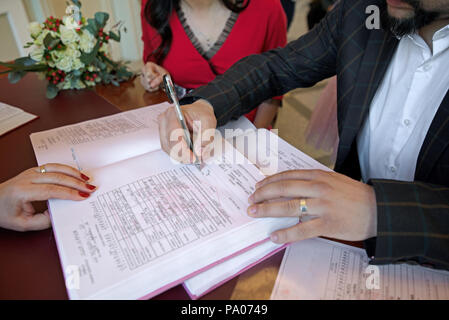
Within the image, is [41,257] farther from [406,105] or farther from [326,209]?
[406,105]

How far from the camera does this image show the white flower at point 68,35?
3.41 ft

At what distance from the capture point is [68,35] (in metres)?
1.04

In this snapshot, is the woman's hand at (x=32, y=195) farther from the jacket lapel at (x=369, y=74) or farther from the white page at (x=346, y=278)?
the jacket lapel at (x=369, y=74)

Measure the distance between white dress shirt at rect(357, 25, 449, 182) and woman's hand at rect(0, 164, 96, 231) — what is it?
76cm

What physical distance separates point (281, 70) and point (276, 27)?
1.74ft

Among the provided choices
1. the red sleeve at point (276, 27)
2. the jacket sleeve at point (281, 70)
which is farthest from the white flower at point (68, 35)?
the red sleeve at point (276, 27)

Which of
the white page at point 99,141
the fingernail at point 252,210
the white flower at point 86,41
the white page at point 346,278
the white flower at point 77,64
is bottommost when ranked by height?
the white page at point 346,278

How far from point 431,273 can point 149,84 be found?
103 cm

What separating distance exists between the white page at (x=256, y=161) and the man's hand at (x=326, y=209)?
5cm

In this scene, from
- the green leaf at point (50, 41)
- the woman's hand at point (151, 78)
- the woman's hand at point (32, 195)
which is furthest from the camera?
the woman's hand at point (151, 78)

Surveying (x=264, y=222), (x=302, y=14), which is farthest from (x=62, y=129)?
(x=302, y=14)

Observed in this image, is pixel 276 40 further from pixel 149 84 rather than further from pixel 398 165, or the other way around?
pixel 398 165
